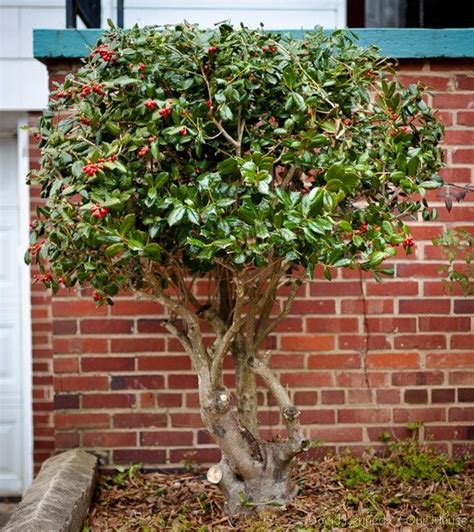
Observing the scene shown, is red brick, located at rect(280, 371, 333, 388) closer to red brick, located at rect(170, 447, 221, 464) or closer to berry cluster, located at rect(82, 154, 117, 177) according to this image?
red brick, located at rect(170, 447, 221, 464)

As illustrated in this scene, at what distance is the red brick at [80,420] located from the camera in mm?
4109

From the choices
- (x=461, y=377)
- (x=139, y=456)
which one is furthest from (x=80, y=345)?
(x=461, y=377)

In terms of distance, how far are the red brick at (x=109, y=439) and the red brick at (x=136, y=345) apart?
445mm

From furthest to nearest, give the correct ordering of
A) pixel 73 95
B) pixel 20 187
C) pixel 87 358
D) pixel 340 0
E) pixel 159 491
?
pixel 20 187
pixel 340 0
pixel 87 358
pixel 159 491
pixel 73 95

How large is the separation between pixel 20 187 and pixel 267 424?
7.99 ft

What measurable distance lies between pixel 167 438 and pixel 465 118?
2335 mm

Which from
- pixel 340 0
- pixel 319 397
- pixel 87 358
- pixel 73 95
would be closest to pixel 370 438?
pixel 319 397

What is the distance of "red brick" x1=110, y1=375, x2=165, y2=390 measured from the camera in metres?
4.12

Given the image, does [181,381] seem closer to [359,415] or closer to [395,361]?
[359,415]

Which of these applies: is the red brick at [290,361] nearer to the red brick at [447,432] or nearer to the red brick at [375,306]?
the red brick at [375,306]

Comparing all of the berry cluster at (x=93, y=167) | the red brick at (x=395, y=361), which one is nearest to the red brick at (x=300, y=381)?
the red brick at (x=395, y=361)

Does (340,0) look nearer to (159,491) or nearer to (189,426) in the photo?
(189,426)

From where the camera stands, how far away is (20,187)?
5.28 metres

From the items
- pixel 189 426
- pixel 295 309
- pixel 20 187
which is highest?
pixel 20 187
